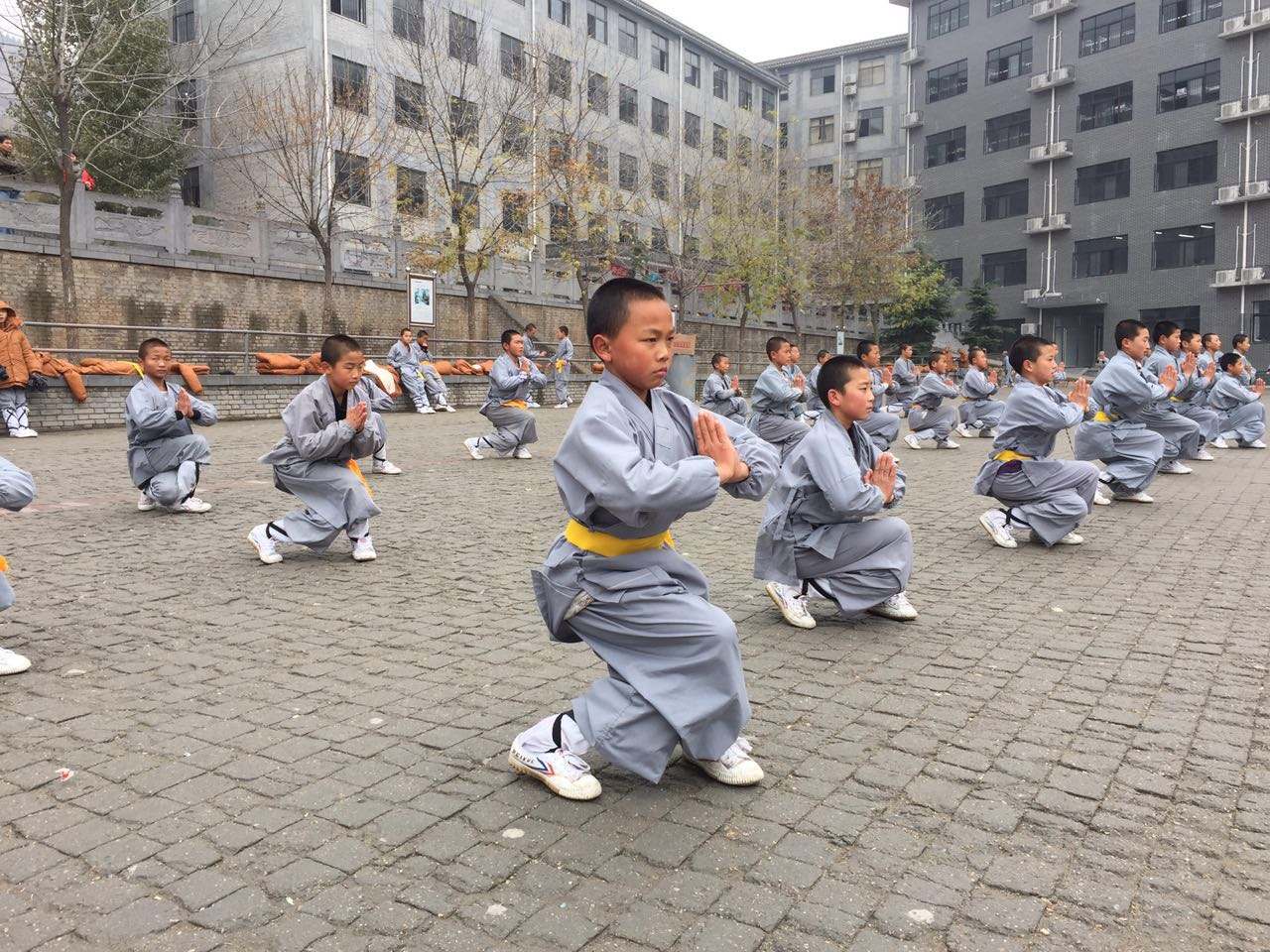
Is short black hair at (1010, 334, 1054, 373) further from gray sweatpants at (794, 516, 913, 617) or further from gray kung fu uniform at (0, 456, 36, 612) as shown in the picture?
gray kung fu uniform at (0, 456, 36, 612)

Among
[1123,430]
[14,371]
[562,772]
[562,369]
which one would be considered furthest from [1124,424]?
[562,369]

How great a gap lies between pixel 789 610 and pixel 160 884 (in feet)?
11.7

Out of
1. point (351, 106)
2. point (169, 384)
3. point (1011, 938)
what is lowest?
point (1011, 938)

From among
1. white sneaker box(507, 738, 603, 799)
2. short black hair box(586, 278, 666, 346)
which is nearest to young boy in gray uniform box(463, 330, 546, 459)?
short black hair box(586, 278, 666, 346)

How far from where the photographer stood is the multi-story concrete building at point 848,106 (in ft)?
166

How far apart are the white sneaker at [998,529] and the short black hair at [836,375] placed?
9.88 ft

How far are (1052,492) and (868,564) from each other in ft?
9.31

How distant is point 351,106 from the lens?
25.0 meters

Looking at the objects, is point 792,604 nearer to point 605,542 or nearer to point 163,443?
point 605,542

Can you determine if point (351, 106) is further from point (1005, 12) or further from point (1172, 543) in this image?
point (1005, 12)

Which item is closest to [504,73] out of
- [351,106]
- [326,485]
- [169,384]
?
[351,106]

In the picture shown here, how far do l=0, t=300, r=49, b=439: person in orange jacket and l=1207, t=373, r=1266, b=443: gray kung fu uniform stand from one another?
1809 cm

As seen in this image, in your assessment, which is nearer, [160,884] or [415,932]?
[415,932]

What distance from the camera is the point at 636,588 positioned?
132 inches
